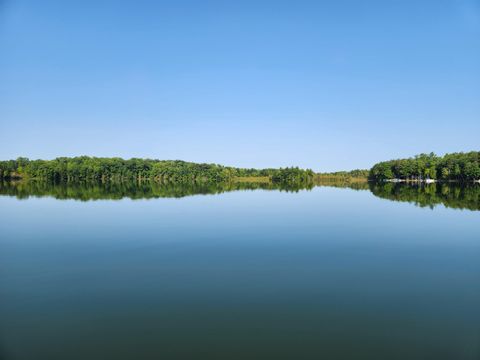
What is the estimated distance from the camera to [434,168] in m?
132

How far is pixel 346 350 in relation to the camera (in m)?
8.00

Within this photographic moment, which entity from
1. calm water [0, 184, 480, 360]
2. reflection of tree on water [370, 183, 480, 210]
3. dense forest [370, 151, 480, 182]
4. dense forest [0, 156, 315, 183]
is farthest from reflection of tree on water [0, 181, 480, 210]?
dense forest [0, 156, 315, 183]

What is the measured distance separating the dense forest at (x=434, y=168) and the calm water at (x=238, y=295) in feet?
377

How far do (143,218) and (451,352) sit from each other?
85.9 feet

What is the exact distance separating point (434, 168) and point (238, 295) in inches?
5596

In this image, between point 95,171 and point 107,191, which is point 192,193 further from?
point 95,171

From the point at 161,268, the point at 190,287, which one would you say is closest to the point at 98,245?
the point at 161,268

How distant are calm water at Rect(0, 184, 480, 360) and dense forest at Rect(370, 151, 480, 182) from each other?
377 ft

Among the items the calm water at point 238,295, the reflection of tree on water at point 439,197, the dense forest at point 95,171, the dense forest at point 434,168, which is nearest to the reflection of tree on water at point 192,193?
the reflection of tree on water at point 439,197

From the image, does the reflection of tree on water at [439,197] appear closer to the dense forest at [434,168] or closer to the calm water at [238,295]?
the calm water at [238,295]

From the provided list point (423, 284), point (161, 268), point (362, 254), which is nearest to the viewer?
point (423, 284)

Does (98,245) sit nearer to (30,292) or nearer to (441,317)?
(30,292)

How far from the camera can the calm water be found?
8.21 meters

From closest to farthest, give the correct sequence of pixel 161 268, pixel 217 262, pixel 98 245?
pixel 161 268 → pixel 217 262 → pixel 98 245
